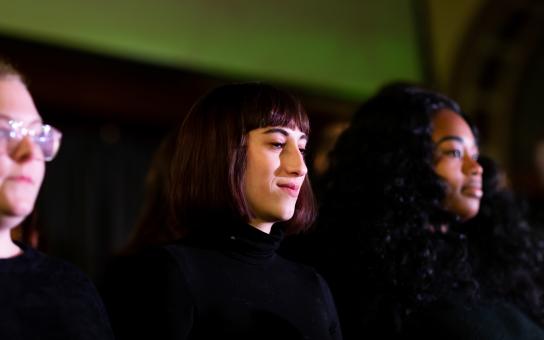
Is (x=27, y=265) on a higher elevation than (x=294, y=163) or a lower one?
lower

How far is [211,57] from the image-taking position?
482cm

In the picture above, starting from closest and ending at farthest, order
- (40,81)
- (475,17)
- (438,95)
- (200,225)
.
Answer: (200,225)
(438,95)
(40,81)
(475,17)

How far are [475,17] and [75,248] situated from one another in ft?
11.4

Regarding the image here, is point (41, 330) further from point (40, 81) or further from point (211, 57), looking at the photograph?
point (211, 57)

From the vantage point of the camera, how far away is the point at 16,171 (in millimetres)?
1168

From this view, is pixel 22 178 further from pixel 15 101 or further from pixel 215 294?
pixel 215 294

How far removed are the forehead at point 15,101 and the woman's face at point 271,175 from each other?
0.42 m

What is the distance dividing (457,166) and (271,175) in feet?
2.40

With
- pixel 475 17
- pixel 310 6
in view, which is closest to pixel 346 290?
pixel 310 6

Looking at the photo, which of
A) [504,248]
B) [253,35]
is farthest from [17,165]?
[253,35]

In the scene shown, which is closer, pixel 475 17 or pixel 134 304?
pixel 134 304

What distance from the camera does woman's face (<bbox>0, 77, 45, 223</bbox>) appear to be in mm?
1155

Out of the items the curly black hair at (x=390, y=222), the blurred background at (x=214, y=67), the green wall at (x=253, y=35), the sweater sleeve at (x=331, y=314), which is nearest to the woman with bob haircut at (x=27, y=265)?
the sweater sleeve at (x=331, y=314)

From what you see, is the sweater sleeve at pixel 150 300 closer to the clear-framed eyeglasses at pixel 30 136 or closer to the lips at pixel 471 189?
the clear-framed eyeglasses at pixel 30 136
